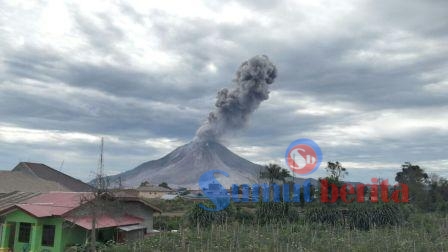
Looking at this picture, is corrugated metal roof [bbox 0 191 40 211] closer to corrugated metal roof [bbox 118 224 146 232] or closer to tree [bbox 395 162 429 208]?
corrugated metal roof [bbox 118 224 146 232]

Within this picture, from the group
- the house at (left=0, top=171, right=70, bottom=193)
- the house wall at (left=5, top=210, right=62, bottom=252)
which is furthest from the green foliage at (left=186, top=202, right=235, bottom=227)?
the house at (left=0, top=171, right=70, bottom=193)

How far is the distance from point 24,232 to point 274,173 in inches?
750

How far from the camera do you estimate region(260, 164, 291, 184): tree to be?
34.5m

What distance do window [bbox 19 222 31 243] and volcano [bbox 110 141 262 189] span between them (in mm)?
107767

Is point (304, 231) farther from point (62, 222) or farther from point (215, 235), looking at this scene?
point (62, 222)

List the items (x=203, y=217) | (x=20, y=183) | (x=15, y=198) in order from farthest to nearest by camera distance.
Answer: (x=20, y=183) → (x=203, y=217) → (x=15, y=198)

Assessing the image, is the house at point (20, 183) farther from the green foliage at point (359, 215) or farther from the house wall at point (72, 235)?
the green foliage at point (359, 215)

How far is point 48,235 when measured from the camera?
69.0 feet

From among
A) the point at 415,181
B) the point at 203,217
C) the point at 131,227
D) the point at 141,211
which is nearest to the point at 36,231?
the point at 131,227

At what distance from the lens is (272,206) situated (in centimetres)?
2934

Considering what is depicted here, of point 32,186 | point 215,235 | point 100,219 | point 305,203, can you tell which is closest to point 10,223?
point 100,219

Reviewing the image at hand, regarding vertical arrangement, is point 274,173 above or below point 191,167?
below

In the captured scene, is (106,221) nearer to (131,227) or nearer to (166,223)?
(131,227)

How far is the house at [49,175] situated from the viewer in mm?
42281
